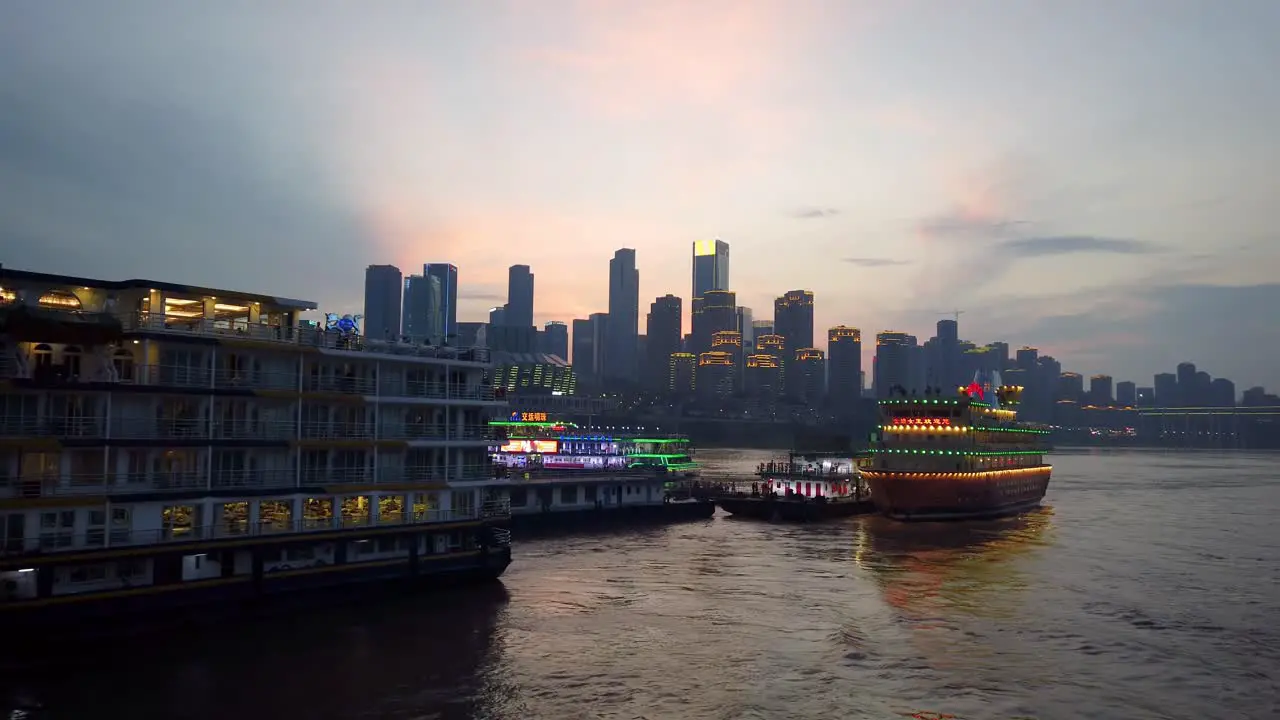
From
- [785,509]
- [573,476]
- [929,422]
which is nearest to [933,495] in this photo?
[929,422]

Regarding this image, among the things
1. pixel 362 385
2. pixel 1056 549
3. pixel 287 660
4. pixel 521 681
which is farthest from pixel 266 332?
pixel 1056 549

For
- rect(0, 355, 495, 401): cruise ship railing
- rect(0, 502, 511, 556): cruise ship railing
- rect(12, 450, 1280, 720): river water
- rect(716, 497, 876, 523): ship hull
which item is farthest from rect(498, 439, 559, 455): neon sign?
rect(0, 502, 511, 556): cruise ship railing

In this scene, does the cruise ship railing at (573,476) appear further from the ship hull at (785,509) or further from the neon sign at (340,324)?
the neon sign at (340,324)

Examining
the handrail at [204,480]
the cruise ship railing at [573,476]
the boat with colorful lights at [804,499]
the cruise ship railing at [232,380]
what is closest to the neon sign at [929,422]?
the boat with colorful lights at [804,499]

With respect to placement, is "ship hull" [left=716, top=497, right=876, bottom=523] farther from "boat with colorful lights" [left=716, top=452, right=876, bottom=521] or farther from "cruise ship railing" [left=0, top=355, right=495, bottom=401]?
"cruise ship railing" [left=0, top=355, right=495, bottom=401]

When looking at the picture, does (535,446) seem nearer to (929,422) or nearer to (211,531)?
(929,422)

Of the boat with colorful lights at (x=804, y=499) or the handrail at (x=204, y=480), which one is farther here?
the boat with colorful lights at (x=804, y=499)

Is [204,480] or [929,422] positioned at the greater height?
[929,422]
